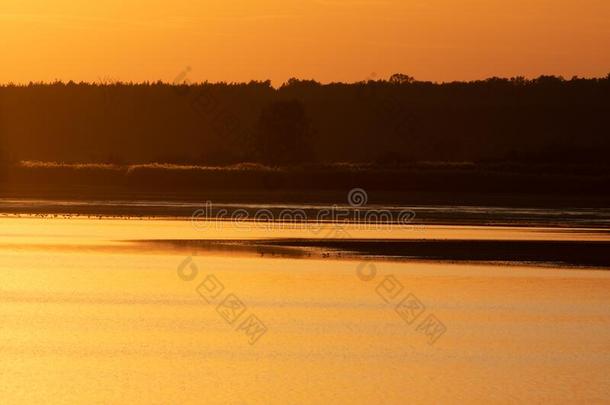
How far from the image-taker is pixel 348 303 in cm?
2392

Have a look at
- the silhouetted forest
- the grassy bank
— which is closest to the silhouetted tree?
the silhouetted forest

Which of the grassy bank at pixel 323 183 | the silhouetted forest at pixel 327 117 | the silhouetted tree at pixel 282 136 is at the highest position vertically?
the silhouetted forest at pixel 327 117

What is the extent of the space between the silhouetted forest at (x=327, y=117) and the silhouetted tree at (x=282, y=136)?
75.7 feet

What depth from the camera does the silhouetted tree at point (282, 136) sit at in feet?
332

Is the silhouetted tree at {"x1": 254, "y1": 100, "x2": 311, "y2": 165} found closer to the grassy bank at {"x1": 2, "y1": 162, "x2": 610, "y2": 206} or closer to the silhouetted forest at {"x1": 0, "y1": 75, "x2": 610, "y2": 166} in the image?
the silhouetted forest at {"x1": 0, "y1": 75, "x2": 610, "y2": 166}

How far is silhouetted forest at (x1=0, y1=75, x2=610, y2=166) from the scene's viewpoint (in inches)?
5561

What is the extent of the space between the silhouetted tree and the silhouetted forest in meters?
23.1

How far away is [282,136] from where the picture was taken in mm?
102312

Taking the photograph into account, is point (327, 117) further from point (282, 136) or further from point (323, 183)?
point (323, 183)

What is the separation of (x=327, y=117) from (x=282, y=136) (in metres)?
55.3

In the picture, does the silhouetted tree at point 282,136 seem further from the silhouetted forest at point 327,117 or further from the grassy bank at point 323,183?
the grassy bank at point 323,183

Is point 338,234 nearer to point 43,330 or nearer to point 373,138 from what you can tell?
point 43,330

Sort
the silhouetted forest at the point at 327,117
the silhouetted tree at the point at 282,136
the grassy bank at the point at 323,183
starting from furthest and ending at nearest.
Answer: the silhouetted forest at the point at 327,117 < the silhouetted tree at the point at 282,136 < the grassy bank at the point at 323,183

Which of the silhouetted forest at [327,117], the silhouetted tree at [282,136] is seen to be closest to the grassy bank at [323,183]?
the silhouetted tree at [282,136]
